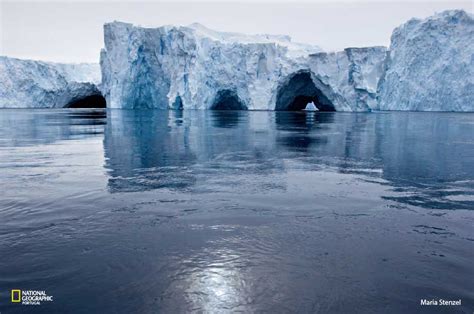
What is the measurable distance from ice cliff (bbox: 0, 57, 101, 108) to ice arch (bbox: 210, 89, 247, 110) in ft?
91.3

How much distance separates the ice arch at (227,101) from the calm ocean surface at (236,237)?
50.2 metres

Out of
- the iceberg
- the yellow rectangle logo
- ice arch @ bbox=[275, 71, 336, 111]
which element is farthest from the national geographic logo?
the iceberg

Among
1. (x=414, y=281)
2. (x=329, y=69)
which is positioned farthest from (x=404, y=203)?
(x=329, y=69)

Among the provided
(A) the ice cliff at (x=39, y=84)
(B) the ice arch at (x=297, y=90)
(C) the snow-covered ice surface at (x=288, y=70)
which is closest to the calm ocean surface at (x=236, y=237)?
(C) the snow-covered ice surface at (x=288, y=70)

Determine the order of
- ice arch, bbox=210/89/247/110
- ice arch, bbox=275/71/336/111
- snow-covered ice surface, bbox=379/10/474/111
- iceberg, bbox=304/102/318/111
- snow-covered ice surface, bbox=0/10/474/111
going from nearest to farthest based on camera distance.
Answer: snow-covered ice surface, bbox=379/10/474/111
snow-covered ice surface, bbox=0/10/474/111
ice arch, bbox=275/71/336/111
ice arch, bbox=210/89/247/110
iceberg, bbox=304/102/318/111

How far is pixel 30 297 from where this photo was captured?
11.4ft

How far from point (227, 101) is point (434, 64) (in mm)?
33752

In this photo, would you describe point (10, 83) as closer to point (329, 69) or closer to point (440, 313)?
point (329, 69)

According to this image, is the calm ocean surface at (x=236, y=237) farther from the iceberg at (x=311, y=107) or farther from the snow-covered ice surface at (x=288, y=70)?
the iceberg at (x=311, y=107)

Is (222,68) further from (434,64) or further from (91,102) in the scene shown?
(91,102)

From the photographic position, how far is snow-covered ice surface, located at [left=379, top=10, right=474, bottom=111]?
50.7m

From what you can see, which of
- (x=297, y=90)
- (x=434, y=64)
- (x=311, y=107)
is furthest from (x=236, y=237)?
(x=311, y=107)

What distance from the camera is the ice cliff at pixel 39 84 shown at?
68062mm

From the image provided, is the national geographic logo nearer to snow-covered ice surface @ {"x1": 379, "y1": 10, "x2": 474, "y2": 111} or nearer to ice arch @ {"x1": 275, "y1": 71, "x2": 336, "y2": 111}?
ice arch @ {"x1": 275, "y1": 71, "x2": 336, "y2": 111}
